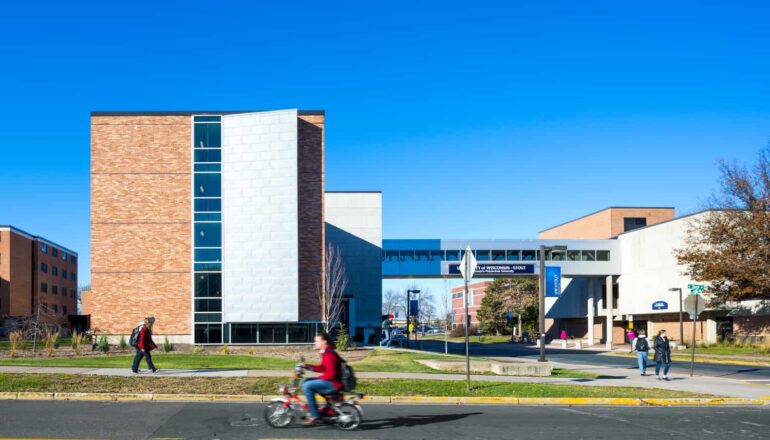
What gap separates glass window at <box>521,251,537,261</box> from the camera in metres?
66.1

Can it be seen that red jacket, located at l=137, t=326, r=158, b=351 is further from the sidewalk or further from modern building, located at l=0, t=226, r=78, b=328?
modern building, located at l=0, t=226, r=78, b=328

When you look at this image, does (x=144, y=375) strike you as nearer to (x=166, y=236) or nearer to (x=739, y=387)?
(x=739, y=387)

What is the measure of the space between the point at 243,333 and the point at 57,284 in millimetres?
71094

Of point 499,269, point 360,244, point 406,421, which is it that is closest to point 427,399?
point 406,421

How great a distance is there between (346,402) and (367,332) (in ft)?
164

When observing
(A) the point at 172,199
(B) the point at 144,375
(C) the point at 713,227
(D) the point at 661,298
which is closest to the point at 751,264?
(C) the point at 713,227

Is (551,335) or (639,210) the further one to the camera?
(551,335)

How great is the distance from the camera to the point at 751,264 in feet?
146

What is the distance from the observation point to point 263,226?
4372 centimetres

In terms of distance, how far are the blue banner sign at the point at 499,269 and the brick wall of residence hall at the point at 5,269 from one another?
52479mm

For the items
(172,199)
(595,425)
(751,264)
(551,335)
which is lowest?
(551,335)

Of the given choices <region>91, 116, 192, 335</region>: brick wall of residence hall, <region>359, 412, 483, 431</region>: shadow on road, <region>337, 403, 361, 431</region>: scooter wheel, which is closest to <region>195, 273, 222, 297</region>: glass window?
<region>91, 116, 192, 335</region>: brick wall of residence hall

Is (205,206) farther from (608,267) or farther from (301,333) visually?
(608,267)

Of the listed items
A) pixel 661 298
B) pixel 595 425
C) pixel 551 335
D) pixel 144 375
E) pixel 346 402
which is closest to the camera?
pixel 346 402
